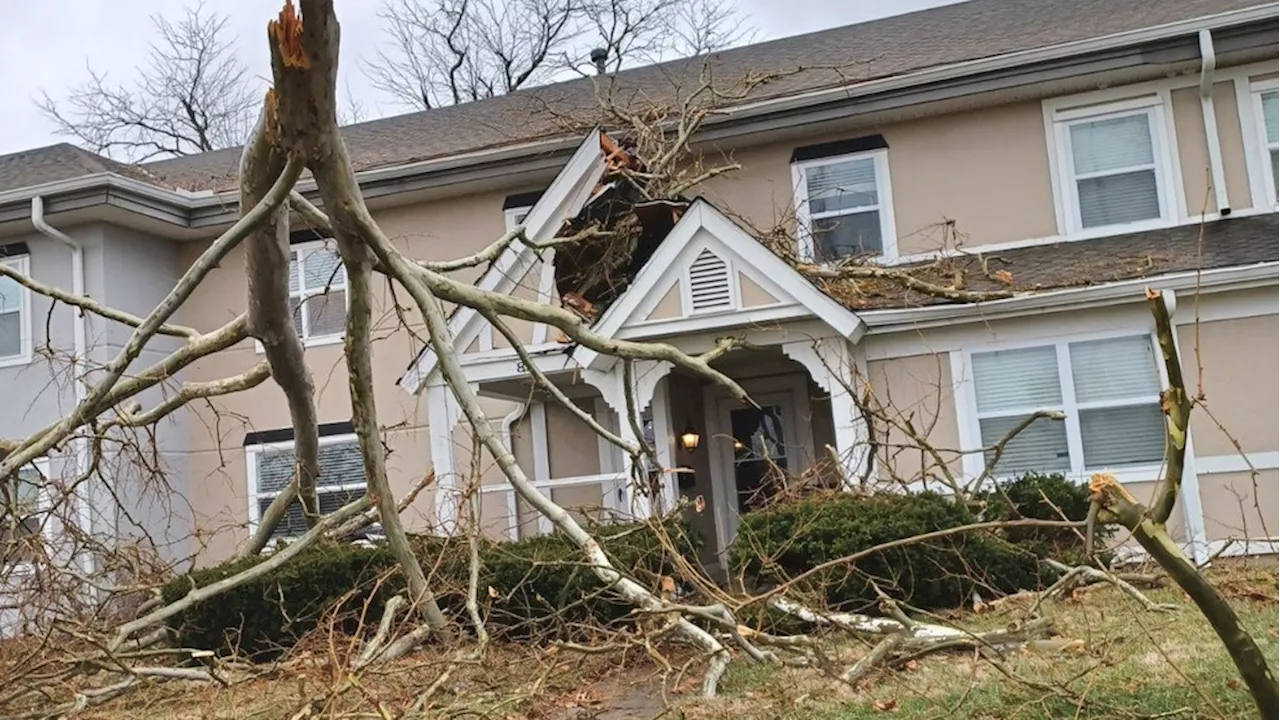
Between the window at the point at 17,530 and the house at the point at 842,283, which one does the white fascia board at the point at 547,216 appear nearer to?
the house at the point at 842,283

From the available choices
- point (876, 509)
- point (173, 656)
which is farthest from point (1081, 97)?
point (173, 656)

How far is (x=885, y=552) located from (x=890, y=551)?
5cm

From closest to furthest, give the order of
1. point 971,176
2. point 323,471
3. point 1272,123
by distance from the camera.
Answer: point 1272,123 < point 971,176 < point 323,471

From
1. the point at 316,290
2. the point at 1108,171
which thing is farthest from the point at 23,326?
the point at 1108,171

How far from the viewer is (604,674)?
634 centimetres

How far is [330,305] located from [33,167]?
17.3ft

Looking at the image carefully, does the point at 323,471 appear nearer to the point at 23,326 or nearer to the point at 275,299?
the point at 23,326

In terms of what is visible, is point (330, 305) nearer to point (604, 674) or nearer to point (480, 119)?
point (480, 119)

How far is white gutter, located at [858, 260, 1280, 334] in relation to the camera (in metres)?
9.23

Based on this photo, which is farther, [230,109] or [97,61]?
[230,109]

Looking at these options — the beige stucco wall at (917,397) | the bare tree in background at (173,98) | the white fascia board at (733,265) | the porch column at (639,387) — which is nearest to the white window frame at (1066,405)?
the beige stucco wall at (917,397)

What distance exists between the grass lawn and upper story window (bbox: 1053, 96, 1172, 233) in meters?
5.21

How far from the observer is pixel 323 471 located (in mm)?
12641

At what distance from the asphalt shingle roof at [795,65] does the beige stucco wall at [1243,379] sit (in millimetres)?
3773
